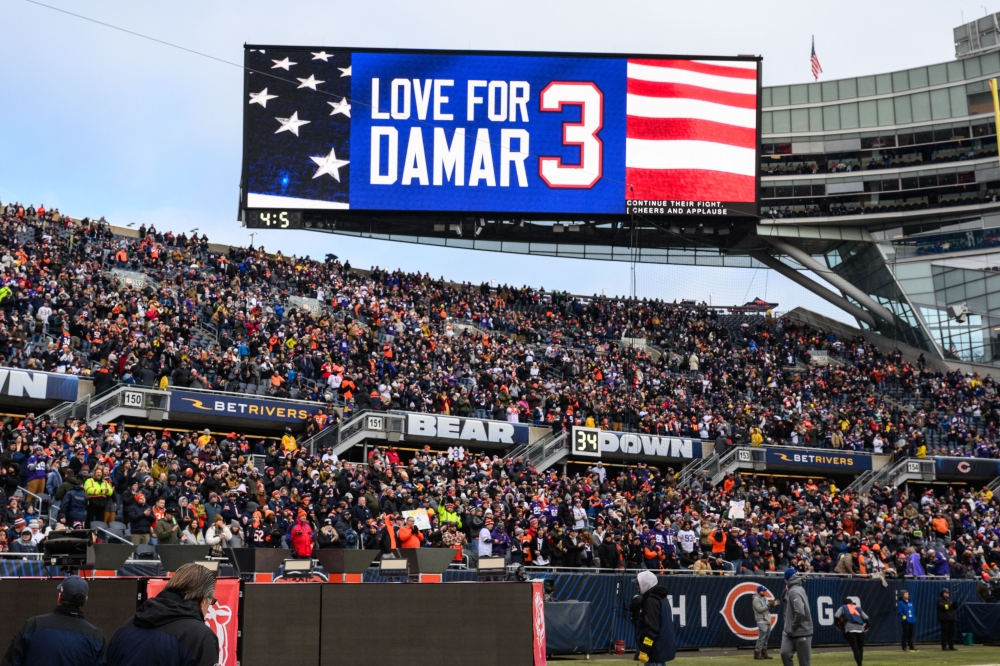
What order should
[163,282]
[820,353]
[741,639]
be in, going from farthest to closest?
1. [820,353]
2. [163,282]
3. [741,639]

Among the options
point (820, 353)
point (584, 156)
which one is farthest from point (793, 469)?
point (584, 156)

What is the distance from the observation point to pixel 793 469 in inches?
1561

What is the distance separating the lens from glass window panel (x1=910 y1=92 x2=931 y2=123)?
50938 mm

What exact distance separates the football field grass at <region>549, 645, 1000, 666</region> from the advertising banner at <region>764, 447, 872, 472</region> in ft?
51.5

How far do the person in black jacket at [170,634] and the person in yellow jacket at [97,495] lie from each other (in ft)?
50.8

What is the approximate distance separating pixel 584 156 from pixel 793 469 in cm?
1446

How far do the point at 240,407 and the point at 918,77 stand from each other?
36324 mm

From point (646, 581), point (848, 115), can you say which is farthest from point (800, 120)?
point (646, 581)

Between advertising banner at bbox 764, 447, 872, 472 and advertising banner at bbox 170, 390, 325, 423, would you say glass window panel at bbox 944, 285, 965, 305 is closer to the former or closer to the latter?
advertising banner at bbox 764, 447, 872, 472

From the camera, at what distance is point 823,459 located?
39344 millimetres

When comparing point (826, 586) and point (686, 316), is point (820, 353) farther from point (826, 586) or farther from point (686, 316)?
point (826, 586)

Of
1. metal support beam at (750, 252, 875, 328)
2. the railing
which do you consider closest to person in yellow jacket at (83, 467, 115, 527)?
the railing

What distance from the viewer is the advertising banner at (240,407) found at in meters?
29.6

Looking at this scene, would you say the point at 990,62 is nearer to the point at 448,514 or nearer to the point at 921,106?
the point at 921,106
